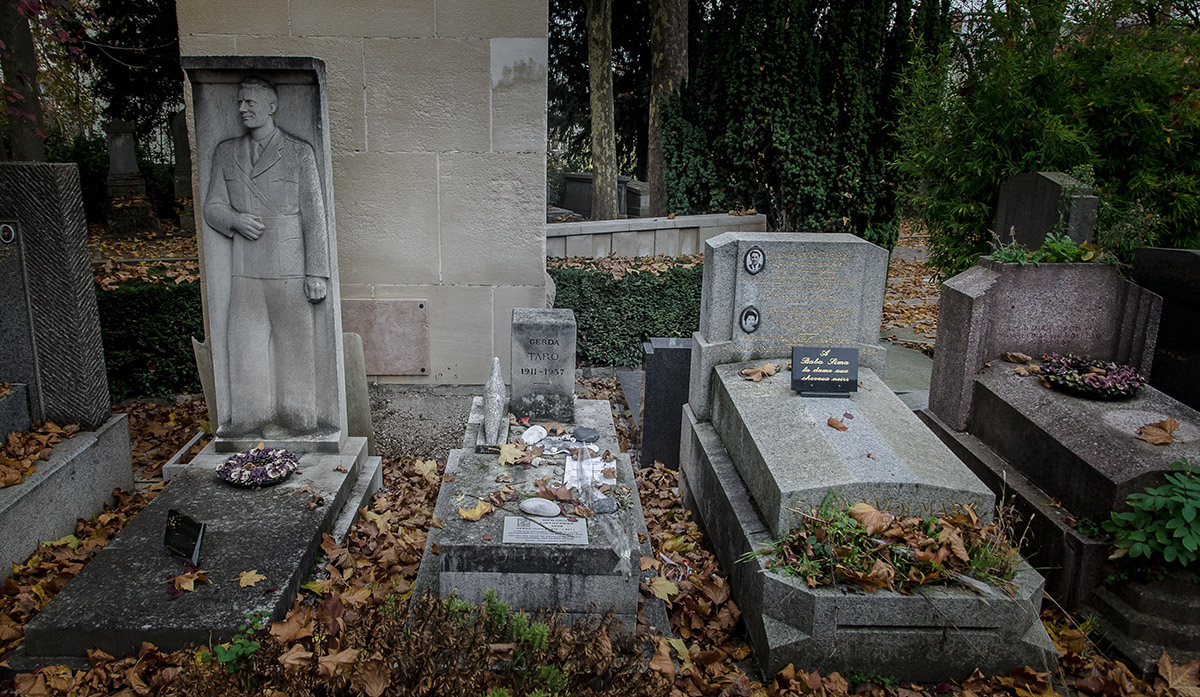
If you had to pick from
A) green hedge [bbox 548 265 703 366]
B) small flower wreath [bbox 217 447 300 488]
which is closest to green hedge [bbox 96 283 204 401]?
small flower wreath [bbox 217 447 300 488]

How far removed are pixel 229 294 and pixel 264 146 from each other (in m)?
1.02

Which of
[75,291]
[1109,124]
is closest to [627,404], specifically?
[75,291]

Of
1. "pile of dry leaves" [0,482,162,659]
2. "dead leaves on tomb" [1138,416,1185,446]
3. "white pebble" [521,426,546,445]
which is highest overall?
"dead leaves on tomb" [1138,416,1185,446]

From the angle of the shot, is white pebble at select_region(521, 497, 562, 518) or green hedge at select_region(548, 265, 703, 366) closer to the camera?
white pebble at select_region(521, 497, 562, 518)

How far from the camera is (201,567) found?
391 cm

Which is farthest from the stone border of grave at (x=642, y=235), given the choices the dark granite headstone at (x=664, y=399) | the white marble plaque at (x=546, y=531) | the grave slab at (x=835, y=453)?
the white marble plaque at (x=546, y=531)

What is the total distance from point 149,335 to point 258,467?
337 centimetres

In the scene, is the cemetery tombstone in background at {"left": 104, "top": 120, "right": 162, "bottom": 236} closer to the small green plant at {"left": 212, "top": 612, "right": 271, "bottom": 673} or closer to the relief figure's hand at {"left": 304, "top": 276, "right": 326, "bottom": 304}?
the relief figure's hand at {"left": 304, "top": 276, "right": 326, "bottom": 304}

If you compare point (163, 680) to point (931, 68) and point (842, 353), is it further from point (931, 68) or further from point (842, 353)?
point (931, 68)

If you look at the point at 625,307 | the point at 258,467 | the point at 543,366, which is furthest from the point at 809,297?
the point at 258,467

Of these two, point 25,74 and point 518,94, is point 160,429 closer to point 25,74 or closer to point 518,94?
point 518,94

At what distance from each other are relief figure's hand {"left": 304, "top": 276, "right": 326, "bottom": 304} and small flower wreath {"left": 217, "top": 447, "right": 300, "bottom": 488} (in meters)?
1.07

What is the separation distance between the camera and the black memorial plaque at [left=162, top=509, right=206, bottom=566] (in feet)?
12.9

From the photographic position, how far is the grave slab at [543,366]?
5238 mm
